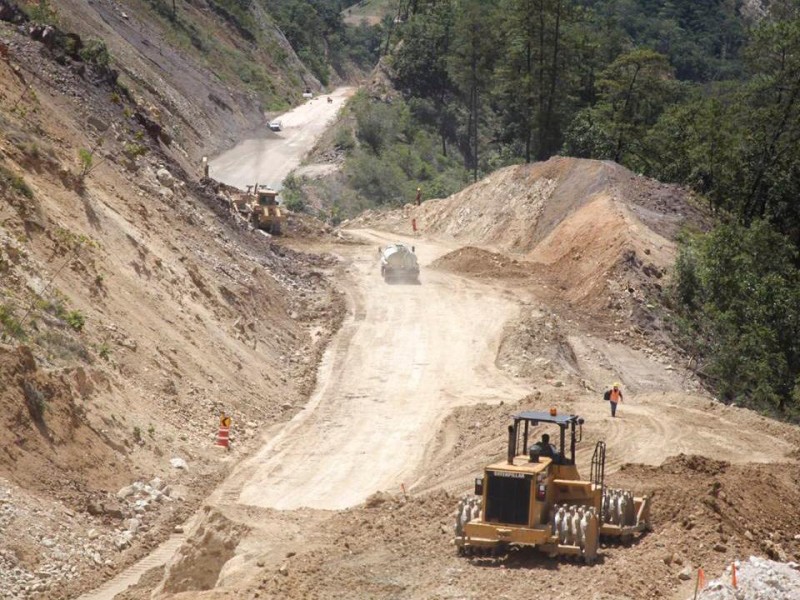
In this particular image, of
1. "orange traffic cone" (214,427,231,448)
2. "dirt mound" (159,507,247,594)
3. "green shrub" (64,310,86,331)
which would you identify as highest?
"green shrub" (64,310,86,331)

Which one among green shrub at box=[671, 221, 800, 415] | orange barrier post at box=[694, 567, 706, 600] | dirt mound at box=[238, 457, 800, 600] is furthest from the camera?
green shrub at box=[671, 221, 800, 415]

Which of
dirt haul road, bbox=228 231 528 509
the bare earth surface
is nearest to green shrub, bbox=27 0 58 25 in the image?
the bare earth surface

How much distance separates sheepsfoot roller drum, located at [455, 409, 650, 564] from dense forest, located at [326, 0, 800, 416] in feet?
66.5

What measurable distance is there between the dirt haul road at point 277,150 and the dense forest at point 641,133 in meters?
4.19

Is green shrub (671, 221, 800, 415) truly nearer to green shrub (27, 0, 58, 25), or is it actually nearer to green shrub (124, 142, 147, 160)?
green shrub (124, 142, 147, 160)

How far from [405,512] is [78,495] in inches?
230

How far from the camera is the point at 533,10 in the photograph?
67.2 meters

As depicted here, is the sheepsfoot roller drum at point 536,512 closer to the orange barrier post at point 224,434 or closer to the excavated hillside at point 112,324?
the excavated hillside at point 112,324

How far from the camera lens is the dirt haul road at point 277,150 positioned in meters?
74.2

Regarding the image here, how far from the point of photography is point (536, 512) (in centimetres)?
1822

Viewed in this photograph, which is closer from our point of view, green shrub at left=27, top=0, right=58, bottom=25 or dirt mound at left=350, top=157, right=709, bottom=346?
dirt mound at left=350, top=157, right=709, bottom=346

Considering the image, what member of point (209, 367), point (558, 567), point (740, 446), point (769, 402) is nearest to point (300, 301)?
point (209, 367)

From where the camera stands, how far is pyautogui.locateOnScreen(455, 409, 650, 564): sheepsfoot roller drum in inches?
711

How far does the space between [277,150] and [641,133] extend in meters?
25.9
